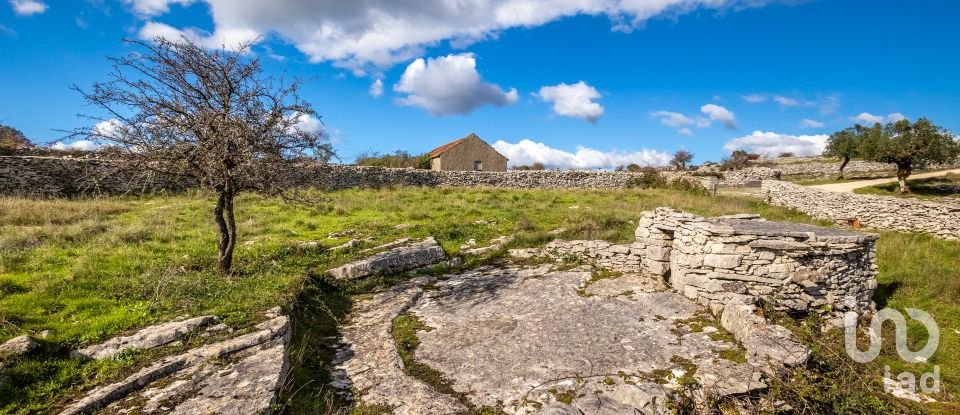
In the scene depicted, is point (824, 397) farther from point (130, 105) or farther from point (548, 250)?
point (130, 105)

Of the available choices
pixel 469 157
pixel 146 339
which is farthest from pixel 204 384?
pixel 469 157

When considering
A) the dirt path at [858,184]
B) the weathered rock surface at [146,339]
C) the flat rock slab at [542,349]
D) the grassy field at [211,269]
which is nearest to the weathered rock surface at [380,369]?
the flat rock slab at [542,349]

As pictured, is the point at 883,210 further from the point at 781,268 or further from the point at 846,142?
the point at 846,142

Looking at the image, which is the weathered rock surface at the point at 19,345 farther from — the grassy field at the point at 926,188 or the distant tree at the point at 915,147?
the distant tree at the point at 915,147

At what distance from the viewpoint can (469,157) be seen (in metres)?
37.8

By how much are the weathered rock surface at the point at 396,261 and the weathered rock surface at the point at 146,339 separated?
3617mm

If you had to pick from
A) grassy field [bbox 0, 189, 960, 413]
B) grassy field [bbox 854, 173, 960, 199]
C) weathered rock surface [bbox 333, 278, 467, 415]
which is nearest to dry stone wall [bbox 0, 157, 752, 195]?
grassy field [bbox 0, 189, 960, 413]

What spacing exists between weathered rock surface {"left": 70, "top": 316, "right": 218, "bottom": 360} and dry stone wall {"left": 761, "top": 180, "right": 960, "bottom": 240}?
2251 centimetres

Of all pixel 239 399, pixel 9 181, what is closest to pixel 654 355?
pixel 239 399

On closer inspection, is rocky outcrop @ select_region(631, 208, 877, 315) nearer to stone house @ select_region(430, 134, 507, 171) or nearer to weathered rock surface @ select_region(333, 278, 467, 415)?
weathered rock surface @ select_region(333, 278, 467, 415)

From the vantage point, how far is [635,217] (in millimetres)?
16875

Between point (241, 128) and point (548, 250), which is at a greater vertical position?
point (241, 128)

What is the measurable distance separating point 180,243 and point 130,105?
14.5 feet

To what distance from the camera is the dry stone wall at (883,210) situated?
642 inches
